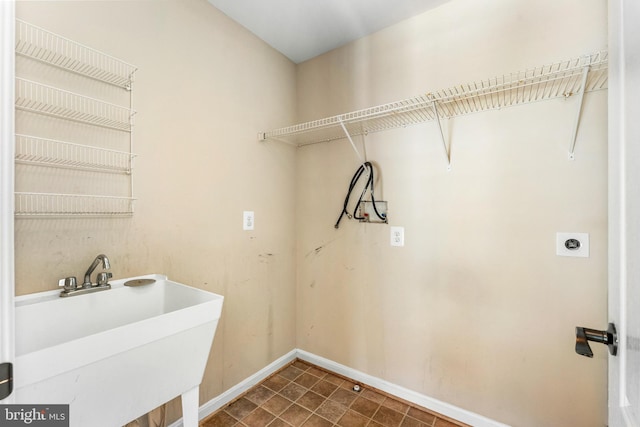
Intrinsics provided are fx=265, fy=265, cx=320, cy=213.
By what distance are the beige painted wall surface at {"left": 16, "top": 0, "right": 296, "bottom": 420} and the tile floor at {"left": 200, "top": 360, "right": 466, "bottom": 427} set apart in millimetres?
165

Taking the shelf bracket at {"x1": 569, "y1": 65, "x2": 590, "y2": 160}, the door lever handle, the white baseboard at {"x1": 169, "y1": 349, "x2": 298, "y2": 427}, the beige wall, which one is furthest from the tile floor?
the shelf bracket at {"x1": 569, "y1": 65, "x2": 590, "y2": 160}

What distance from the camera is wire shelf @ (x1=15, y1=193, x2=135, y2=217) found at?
3.39ft

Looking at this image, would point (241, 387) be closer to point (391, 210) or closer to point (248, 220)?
point (248, 220)

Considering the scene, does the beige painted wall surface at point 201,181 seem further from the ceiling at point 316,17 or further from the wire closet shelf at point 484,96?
the wire closet shelf at point 484,96

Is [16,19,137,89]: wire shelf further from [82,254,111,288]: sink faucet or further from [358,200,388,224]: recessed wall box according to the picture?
[358,200,388,224]: recessed wall box

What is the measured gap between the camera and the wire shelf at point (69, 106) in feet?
3.40

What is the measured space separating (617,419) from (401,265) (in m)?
1.21

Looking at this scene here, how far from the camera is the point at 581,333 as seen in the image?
689 mm

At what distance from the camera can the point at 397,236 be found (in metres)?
1.84


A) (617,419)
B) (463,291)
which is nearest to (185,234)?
(463,291)

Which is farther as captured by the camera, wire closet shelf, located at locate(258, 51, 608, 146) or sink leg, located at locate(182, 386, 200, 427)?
wire closet shelf, located at locate(258, 51, 608, 146)

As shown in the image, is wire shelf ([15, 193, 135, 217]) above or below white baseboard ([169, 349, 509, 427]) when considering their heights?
above

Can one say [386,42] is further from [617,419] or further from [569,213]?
[617,419]

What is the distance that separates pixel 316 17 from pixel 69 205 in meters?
1.79
